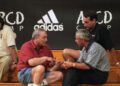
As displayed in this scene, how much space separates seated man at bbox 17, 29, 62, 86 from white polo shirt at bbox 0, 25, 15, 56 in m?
0.68

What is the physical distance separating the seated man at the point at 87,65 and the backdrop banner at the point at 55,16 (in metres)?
1.80

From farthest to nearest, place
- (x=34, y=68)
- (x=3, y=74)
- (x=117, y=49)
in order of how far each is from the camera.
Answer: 1. (x=117, y=49)
2. (x=3, y=74)
3. (x=34, y=68)

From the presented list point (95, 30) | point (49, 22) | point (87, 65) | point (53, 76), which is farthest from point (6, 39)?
point (87, 65)

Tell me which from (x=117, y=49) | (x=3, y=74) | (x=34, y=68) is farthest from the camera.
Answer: (x=117, y=49)

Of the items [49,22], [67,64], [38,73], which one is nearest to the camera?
[38,73]

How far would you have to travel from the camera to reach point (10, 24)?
10828 millimetres

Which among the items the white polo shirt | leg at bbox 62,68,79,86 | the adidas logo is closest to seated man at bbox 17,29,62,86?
leg at bbox 62,68,79,86

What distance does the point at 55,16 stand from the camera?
1085cm

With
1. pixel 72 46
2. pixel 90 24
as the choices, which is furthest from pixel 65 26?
pixel 90 24

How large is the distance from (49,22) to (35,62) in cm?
204

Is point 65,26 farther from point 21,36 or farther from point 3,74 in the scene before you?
point 3,74

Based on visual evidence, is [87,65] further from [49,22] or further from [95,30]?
[49,22]

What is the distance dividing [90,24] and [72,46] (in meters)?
1.53

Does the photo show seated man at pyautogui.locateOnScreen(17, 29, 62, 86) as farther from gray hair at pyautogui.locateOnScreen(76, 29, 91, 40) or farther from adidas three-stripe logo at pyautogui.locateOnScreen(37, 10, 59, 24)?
adidas three-stripe logo at pyautogui.locateOnScreen(37, 10, 59, 24)
